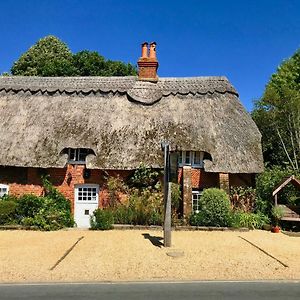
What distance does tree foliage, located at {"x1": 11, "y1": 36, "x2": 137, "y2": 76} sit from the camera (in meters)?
36.8

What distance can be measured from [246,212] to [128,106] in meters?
8.28

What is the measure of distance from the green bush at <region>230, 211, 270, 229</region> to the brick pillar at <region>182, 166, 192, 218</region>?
2.07 meters

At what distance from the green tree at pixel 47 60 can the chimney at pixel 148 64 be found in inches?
620

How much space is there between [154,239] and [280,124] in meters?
16.7

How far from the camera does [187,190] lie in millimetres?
18516

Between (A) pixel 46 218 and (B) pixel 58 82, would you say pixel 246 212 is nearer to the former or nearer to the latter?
(A) pixel 46 218

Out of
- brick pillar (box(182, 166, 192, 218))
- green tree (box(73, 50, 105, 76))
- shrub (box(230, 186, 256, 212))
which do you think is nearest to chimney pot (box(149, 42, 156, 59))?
brick pillar (box(182, 166, 192, 218))

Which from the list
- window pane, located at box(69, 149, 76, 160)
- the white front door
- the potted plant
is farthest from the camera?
window pane, located at box(69, 149, 76, 160)

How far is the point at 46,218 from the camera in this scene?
1709 cm

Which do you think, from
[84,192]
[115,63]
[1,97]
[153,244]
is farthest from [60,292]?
[115,63]

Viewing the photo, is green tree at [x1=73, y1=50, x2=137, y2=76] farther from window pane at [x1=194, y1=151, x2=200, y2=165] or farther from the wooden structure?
the wooden structure

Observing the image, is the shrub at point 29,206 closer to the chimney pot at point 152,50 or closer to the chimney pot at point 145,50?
the chimney pot at point 145,50

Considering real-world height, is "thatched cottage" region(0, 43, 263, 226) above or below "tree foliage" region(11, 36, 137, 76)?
below

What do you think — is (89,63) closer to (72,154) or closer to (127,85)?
(127,85)
